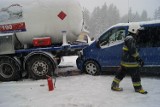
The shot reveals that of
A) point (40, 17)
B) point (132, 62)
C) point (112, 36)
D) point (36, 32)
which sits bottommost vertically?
point (132, 62)

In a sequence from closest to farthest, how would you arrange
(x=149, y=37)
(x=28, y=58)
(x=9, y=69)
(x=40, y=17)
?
(x=149, y=37) < (x=28, y=58) < (x=40, y=17) < (x=9, y=69)

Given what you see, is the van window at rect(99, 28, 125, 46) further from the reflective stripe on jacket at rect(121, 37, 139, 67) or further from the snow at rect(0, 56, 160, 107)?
the reflective stripe on jacket at rect(121, 37, 139, 67)

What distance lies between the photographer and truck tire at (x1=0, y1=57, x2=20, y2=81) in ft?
32.6

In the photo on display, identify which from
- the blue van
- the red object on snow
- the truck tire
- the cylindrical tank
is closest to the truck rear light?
the cylindrical tank

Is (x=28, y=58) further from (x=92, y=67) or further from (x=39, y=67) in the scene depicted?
(x=92, y=67)

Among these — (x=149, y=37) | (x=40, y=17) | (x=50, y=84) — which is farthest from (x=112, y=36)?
(x=50, y=84)

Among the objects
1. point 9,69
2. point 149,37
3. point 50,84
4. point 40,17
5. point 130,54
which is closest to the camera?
point 130,54

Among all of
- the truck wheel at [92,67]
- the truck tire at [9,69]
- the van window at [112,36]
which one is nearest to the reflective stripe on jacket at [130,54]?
the van window at [112,36]

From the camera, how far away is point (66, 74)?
10.7 m

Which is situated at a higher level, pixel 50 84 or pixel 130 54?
pixel 130 54

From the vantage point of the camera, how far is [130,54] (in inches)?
287

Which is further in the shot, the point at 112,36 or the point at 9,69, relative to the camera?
the point at 9,69

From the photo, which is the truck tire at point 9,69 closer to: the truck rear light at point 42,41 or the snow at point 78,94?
the snow at point 78,94

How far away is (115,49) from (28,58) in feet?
11.0
